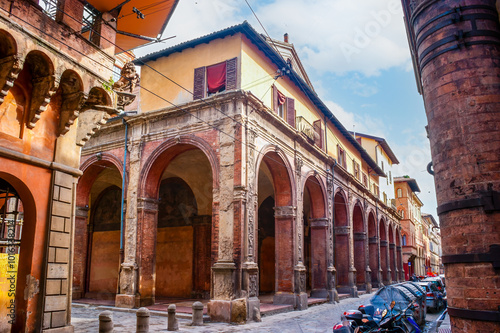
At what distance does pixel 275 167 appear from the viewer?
52.1ft

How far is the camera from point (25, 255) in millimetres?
7301

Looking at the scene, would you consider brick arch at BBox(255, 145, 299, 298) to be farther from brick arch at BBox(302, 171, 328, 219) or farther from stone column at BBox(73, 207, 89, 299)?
stone column at BBox(73, 207, 89, 299)

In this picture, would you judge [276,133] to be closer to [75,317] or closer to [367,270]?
[75,317]

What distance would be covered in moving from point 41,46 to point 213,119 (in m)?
7.01

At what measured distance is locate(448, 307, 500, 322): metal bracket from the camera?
5582mm

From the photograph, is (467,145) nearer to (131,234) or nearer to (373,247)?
(131,234)

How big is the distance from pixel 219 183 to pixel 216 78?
3.67 metres

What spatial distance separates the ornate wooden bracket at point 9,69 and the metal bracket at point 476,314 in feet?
25.0

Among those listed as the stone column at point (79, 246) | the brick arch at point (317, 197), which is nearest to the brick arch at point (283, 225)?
the brick arch at point (317, 197)

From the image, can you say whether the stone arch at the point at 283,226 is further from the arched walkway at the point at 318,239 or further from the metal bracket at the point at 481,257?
the metal bracket at the point at 481,257

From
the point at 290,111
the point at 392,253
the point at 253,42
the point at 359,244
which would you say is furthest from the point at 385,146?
the point at 253,42

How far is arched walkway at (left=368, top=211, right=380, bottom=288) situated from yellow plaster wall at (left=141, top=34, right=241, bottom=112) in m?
18.7

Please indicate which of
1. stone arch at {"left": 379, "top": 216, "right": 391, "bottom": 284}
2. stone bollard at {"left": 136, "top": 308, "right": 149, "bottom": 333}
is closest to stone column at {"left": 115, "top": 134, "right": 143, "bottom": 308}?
stone bollard at {"left": 136, "top": 308, "right": 149, "bottom": 333}

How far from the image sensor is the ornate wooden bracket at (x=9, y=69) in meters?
6.56
